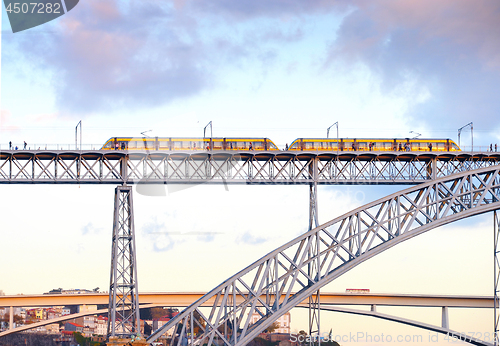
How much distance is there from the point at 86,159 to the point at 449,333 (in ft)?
145

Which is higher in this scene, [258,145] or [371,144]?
[371,144]

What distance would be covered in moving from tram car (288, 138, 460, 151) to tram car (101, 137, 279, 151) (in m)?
3.09

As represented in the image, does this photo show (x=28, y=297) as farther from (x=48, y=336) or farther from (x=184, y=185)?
(x=48, y=336)

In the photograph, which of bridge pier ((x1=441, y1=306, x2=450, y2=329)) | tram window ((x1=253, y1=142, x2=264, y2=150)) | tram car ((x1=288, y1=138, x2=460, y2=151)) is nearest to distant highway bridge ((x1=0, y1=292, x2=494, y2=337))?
bridge pier ((x1=441, y1=306, x2=450, y2=329))

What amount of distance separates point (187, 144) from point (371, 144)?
647 inches

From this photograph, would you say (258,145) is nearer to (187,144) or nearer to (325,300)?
(187,144)

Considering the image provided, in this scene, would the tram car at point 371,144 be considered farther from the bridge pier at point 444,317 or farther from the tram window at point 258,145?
the bridge pier at point 444,317

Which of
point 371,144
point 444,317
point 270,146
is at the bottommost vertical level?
point 444,317

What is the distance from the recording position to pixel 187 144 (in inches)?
2245

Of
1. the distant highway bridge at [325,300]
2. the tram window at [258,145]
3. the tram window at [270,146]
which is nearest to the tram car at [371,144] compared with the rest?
the tram window at [270,146]

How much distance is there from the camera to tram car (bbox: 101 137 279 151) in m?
55.9

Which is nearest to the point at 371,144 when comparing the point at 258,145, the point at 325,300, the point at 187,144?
the point at 258,145

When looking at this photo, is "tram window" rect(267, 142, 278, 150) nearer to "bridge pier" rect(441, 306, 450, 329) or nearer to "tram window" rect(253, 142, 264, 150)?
"tram window" rect(253, 142, 264, 150)

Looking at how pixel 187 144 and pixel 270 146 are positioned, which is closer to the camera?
pixel 187 144
